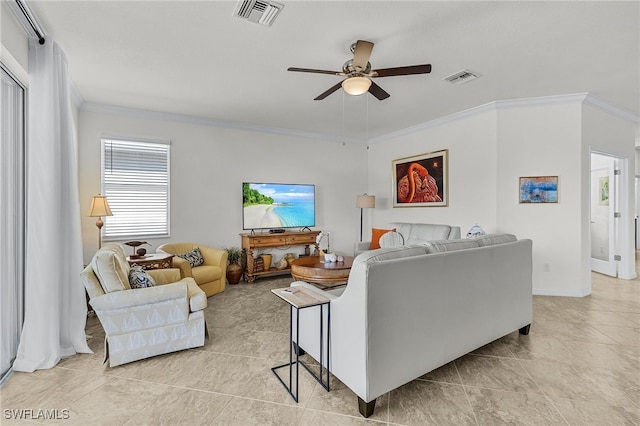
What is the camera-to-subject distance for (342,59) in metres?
2.99

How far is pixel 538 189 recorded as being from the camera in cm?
424

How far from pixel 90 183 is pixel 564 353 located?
223 inches

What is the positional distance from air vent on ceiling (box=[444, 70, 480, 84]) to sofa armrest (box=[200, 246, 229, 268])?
3631mm

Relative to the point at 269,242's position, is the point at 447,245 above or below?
above

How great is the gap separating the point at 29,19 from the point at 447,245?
3496mm

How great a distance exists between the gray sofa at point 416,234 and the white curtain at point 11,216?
3.99 metres

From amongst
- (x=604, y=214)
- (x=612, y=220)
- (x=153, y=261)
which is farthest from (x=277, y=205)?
(x=604, y=214)

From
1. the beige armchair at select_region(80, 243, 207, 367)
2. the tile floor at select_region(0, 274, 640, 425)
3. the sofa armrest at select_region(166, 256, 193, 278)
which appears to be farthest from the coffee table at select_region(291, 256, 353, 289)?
the sofa armrest at select_region(166, 256, 193, 278)

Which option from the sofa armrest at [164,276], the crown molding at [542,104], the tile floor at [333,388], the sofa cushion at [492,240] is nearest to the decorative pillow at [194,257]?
the sofa armrest at [164,276]

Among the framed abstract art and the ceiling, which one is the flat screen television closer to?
the ceiling

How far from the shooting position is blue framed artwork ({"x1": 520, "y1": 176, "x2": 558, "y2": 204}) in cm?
418

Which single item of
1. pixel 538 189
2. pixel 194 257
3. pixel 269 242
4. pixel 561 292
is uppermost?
pixel 538 189

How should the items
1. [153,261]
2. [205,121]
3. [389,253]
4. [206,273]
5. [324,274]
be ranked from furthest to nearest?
[205,121] < [206,273] < [153,261] < [324,274] < [389,253]

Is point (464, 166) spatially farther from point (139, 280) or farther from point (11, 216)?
point (11, 216)
